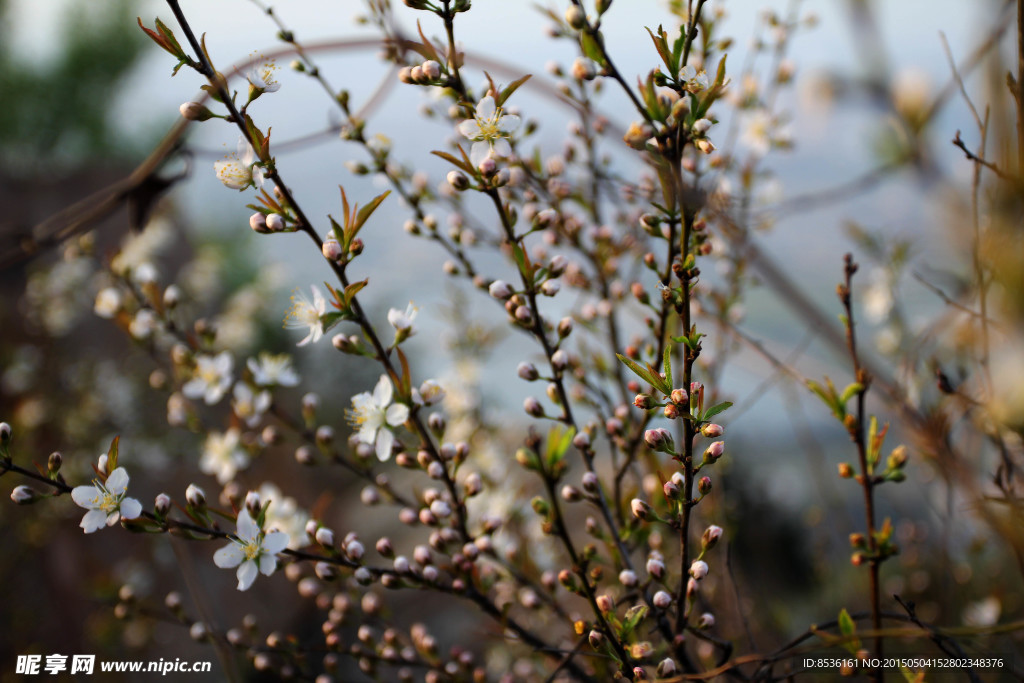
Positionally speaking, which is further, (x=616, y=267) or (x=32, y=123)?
(x=32, y=123)

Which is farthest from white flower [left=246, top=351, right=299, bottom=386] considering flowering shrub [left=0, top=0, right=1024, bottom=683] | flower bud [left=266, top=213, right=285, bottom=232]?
flower bud [left=266, top=213, right=285, bottom=232]

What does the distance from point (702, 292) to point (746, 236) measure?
108 mm

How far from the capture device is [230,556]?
1.17ft

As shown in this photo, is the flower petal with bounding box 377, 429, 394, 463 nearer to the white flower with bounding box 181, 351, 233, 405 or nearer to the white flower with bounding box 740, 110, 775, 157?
the white flower with bounding box 181, 351, 233, 405

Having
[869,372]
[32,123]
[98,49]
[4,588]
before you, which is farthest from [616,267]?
[98,49]

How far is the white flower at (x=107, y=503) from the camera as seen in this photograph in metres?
0.34

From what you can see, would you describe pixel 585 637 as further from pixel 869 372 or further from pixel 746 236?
pixel 746 236

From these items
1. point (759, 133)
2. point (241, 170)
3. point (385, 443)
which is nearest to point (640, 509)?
point (385, 443)

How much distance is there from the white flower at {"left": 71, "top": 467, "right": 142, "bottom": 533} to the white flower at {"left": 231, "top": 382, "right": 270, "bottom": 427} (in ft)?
0.55

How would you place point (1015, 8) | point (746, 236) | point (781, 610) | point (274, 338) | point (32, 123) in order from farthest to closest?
point (32, 123) → point (274, 338) → point (781, 610) → point (746, 236) → point (1015, 8)

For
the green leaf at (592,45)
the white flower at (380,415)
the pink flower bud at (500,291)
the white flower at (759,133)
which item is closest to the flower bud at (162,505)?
the white flower at (380,415)

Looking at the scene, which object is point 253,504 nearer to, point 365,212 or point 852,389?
point 365,212

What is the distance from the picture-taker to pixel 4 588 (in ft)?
4.39

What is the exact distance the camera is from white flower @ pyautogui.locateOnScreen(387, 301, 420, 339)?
371 mm
